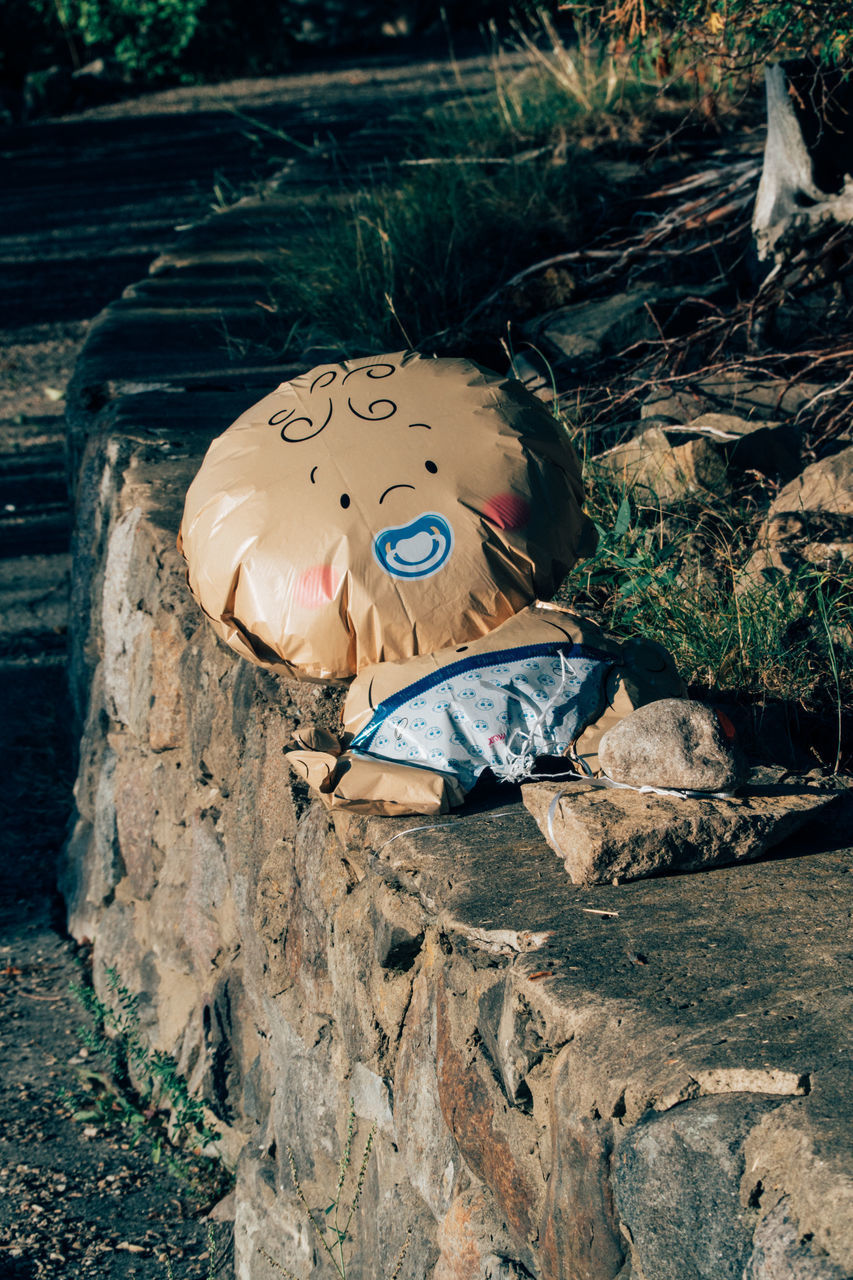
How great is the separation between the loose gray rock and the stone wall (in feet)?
0.45

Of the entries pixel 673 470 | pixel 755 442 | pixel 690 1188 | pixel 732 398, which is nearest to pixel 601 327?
pixel 732 398

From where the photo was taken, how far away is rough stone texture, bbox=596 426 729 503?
2.84 meters

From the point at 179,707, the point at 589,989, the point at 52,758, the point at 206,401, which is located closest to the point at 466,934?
the point at 589,989

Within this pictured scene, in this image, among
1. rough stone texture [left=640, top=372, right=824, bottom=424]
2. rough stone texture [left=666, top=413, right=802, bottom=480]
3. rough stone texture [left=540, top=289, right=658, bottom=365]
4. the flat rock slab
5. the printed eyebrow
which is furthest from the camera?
rough stone texture [left=540, top=289, right=658, bottom=365]

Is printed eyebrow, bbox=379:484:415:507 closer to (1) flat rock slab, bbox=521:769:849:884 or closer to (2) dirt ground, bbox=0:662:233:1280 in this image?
(1) flat rock slab, bbox=521:769:849:884

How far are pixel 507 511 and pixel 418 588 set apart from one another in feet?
0.66

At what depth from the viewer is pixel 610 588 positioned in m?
2.56

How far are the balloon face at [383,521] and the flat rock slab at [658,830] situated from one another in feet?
1.33

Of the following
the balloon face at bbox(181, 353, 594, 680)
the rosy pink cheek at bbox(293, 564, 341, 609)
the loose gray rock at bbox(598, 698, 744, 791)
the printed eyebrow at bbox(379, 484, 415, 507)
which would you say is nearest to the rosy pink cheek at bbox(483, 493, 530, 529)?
the balloon face at bbox(181, 353, 594, 680)

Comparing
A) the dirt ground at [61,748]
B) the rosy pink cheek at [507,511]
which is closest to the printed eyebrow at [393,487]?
the rosy pink cheek at [507,511]

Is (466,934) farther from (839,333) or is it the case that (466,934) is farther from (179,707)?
(839,333)

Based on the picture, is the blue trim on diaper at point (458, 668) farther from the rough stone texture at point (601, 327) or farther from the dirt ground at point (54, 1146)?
the rough stone texture at point (601, 327)

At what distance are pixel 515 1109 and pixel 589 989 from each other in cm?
20

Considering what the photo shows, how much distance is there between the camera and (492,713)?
1.79 meters
